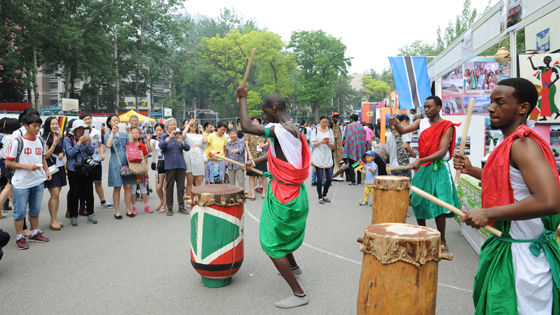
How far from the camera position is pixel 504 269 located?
215cm

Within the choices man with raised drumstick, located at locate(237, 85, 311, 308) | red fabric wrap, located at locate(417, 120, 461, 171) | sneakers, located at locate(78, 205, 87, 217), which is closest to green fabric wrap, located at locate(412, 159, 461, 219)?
red fabric wrap, located at locate(417, 120, 461, 171)

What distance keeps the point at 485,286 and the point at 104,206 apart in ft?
27.5

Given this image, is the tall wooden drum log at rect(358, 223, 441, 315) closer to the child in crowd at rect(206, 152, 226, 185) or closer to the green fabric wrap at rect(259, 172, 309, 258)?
the green fabric wrap at rect(259, 172, 309, 258)

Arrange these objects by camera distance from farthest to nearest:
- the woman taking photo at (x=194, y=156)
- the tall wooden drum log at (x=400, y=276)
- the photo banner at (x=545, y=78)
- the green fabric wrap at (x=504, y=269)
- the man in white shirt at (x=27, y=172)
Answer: the woman taking photo at (x=194, y=156) < the man in white shirt at (x=27, y=172) < the photo banner at (x=545, y=78) < the tall wooden drum log at (x=400, y=276) < the green fabric wrap at (x=504, y=269)

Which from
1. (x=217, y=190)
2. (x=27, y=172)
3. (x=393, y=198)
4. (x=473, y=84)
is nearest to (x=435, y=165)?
(x=393, y=198)

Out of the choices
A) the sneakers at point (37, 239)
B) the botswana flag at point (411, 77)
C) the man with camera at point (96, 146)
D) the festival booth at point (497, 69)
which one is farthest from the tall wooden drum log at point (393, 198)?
the man with camera at point (96, 146)

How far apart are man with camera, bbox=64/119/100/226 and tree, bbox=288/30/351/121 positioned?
145 ft

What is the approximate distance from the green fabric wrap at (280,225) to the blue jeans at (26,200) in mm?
3940

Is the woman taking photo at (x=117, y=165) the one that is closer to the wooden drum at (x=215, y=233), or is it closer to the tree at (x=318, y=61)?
the wooden drum at (x=215, y=233)

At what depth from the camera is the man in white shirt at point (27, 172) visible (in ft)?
19.0

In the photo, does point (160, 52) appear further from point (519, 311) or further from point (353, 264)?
point (519, 311)

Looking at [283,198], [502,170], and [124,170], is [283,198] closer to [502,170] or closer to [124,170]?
[502,170]

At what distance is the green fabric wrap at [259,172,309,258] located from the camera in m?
3.93

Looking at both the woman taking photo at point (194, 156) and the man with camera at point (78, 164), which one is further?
the woman taking photo at point (194, 156)
